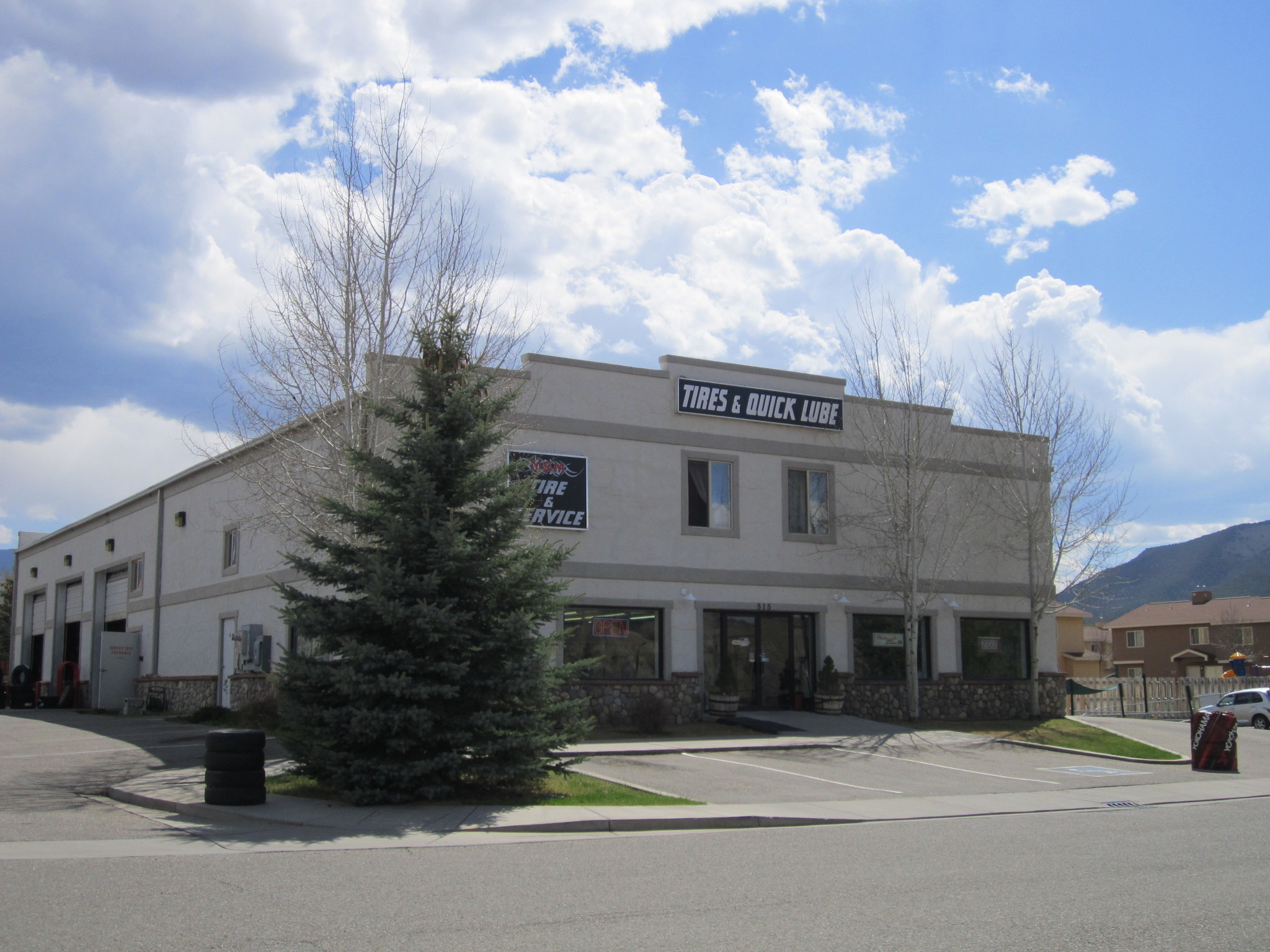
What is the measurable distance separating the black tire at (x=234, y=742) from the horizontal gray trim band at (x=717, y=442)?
10008mm

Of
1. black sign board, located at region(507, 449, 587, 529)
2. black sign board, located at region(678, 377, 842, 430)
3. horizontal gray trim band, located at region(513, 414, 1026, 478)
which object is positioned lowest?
black sign board, located at region(507, 449, 587, 529)

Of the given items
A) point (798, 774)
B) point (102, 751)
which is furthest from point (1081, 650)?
point (102, 751)

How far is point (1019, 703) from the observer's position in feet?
94.1

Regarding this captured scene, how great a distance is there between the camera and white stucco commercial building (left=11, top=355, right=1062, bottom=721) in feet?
78.6

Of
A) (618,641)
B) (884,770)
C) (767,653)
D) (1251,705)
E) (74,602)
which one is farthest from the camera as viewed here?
(74,602)

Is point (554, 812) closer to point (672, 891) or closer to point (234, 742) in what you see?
point (234, 742)

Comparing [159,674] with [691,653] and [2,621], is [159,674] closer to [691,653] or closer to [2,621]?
[691,653]

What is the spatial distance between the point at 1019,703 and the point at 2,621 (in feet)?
190

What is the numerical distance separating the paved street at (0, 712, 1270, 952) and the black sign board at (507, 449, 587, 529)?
11781 millimetres

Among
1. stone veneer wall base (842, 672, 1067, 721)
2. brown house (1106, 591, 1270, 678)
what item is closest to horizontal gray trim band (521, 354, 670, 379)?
stone veneer wall base (842, 672, 1067, 721)

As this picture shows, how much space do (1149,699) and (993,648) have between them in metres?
12.1

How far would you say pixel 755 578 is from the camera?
25641 millimetres

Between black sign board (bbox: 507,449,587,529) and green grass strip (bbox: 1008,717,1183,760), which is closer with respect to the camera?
black sign board (bbox: 507,449,587,529)

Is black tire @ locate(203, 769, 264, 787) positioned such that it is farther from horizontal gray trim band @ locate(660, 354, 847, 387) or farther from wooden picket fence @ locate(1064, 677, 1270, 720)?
wooden picket fence @ locate(1064, 677, 1270, 720)
